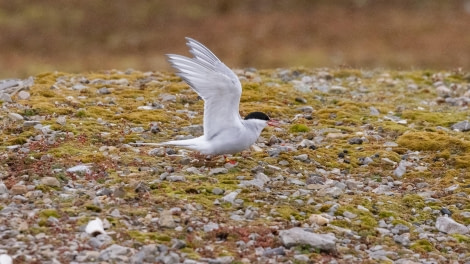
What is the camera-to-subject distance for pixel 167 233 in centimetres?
859

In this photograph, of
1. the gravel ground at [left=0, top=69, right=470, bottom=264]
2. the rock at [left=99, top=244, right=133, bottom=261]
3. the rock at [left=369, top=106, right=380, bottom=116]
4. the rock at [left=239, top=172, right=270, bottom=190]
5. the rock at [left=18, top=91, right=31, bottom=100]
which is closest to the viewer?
the rock at [left=99, top=244, right=133, bottom=261]

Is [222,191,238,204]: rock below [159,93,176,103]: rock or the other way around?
below

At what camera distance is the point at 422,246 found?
30.3ft

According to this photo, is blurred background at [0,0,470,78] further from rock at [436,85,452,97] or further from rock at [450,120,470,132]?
rock at [450,120,470,132]

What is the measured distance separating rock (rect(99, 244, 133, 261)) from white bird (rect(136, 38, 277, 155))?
2.98 metres

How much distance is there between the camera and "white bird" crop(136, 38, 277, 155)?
422 inches

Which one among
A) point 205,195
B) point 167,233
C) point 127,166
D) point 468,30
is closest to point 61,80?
point 127,166

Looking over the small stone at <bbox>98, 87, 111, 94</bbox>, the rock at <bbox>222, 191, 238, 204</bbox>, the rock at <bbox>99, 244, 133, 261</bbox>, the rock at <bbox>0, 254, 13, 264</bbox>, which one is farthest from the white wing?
the small stone at <bbox>98, 87, 111, 94</bbox>

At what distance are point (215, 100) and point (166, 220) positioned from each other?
264 centimetres

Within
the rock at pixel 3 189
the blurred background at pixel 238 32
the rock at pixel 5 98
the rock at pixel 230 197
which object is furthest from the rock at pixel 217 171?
the blurred background at pixel 238 32

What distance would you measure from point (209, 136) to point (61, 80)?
6.38m

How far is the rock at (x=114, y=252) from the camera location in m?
7.89

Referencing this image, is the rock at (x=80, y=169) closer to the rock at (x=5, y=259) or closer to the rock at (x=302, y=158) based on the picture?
the rock at (x=5, y=259)

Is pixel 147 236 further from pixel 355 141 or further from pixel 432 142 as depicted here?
pixel 432 142
